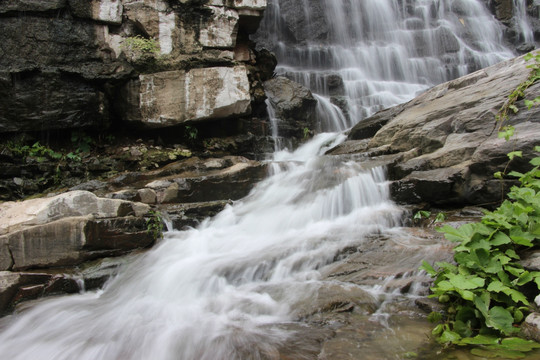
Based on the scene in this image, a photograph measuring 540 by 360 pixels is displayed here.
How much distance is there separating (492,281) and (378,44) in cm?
1614

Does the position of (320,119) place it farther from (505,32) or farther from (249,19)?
(505,32)

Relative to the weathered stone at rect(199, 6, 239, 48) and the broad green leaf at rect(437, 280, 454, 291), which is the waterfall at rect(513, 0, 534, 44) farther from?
the broad green leaf at rect(437, 280, 454, 291)

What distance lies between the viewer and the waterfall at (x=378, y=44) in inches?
534

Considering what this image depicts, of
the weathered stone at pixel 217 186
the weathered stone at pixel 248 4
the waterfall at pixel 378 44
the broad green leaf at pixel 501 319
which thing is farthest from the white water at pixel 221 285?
the waterfall at pixel 378 44

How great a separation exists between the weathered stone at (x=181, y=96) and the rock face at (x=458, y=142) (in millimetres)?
3519

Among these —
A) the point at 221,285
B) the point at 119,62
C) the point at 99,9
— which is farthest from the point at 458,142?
the point at 99,9

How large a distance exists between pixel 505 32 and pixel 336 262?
19.8 metres

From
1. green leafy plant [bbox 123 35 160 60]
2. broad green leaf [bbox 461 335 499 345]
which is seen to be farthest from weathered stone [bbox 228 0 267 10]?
broad green leaf [bbox 461 335 499 345]

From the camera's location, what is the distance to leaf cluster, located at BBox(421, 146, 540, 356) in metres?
2.31

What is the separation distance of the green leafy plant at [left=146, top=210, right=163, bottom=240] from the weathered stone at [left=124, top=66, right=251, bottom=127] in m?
3.78

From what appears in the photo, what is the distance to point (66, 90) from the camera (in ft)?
25.9

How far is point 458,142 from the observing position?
18.7 ft

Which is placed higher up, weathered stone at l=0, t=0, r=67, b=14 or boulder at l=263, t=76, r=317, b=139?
weathered stone at l=0, t=0, r=67, b=14

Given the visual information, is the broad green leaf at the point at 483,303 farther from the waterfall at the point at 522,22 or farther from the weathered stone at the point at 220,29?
the waterfall at the point at 522,22
